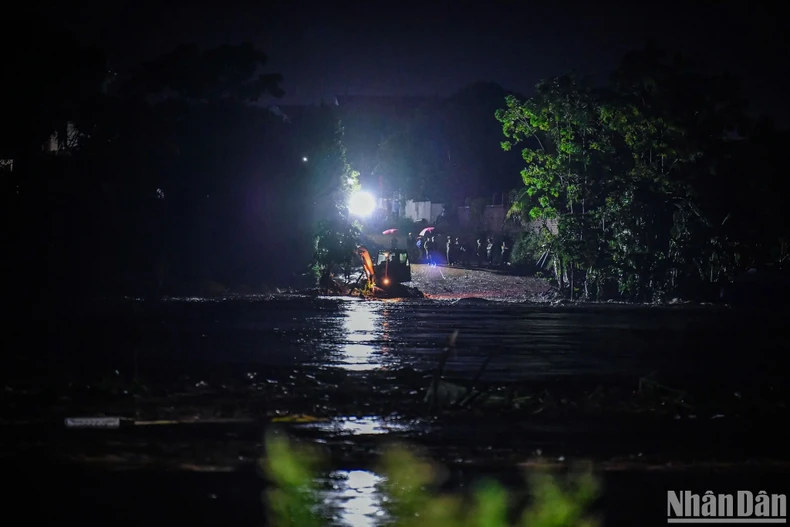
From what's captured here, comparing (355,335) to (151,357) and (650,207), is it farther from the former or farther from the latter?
(650,207)

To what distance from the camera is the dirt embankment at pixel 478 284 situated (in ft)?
131

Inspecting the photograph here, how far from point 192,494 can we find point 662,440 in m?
5.28

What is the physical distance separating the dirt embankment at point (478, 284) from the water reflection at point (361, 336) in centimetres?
594

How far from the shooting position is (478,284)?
46156 mm

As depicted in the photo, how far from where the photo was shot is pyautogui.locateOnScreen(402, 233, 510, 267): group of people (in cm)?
6306

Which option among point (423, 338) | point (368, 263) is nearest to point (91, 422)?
point (423, 338)

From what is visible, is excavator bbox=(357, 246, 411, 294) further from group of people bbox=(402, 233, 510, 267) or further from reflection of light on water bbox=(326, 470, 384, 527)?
reflection of light on water bbox=(326, 470, 384, 527)

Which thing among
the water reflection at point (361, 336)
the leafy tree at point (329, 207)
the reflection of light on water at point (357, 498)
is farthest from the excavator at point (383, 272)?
the reflection of light on water at point (357, 498)

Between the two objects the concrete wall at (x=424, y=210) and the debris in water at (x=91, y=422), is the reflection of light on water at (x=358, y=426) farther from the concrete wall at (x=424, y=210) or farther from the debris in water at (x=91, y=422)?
the concrete wall at (x=424, y=210)

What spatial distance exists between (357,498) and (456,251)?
5779cm

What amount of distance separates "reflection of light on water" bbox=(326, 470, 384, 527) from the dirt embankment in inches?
1105

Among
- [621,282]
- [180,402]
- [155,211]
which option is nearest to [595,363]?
[180,402]

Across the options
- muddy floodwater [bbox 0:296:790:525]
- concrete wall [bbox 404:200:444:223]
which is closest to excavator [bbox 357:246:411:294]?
muddy floodwater [bbox 0:296:790:525]

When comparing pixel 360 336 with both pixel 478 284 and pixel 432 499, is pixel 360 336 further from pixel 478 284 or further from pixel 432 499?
pixel 478 284
